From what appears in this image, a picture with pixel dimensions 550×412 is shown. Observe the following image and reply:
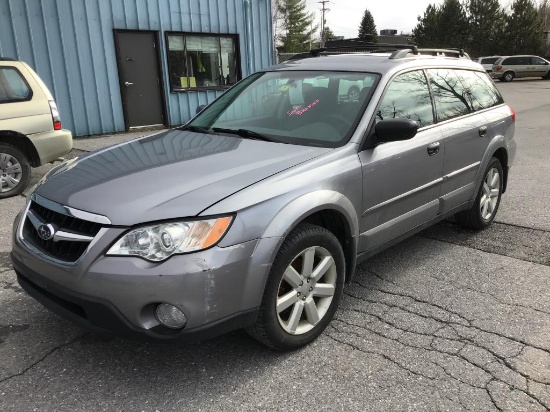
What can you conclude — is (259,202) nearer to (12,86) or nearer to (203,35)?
(12,86)

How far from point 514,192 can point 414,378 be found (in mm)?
4474

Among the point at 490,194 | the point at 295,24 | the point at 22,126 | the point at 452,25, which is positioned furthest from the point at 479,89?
the point at 295,24

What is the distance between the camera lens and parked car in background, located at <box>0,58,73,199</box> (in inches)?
242

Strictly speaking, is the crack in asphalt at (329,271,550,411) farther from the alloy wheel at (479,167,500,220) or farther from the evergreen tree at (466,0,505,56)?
the evergreen tree at (466,0,505,56)

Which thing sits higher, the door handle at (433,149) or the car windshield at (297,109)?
the car windshield at (297,109)

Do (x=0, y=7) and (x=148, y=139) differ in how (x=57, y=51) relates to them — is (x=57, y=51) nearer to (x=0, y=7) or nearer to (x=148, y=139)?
(x=0, y=7)

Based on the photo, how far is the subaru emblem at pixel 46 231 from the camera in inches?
99.7

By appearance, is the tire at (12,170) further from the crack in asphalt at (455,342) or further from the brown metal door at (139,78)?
the brown metal door at (139,78)

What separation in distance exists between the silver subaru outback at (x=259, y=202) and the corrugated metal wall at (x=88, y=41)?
23.3 feet

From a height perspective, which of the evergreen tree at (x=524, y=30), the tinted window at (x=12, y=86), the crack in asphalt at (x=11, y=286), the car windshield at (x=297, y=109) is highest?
the evergreen tree at (x=524, y=30)

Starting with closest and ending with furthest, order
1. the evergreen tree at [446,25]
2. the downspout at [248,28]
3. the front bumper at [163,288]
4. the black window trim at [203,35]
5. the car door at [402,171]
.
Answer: the front bumper at [163,288] → the car door at [402,171] → the black window trim at [203,35] → the downspout at [248,28] → the evergreen tree at [446,25]

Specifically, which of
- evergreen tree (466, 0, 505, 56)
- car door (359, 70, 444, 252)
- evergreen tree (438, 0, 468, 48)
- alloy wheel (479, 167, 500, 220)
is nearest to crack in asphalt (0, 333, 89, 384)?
car door (359, 70, 444, 252)

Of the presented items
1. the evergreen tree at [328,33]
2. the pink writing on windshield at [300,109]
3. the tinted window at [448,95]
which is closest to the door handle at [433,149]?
the tinted window at [448,95]

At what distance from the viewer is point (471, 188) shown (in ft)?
14.4
